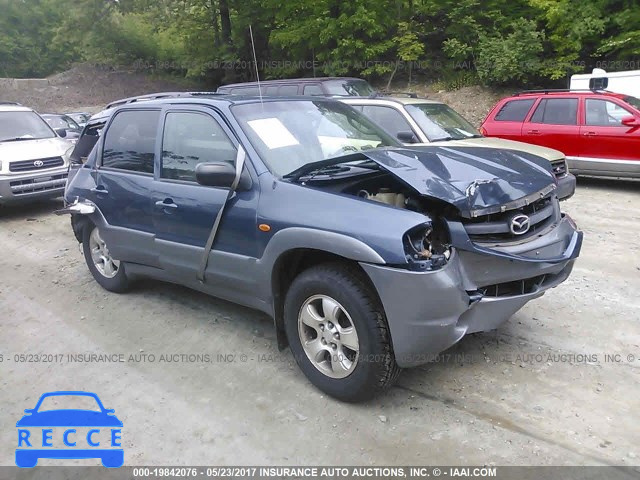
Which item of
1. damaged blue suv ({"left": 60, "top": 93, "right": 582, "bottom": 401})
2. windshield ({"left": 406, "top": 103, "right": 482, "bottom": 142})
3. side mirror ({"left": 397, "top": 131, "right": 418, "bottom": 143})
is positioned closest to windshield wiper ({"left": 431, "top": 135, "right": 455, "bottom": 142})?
windshield ({"left": 406, "top": 103, "right": 482, "bottom": 142})

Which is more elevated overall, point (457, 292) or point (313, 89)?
point (313, 89)

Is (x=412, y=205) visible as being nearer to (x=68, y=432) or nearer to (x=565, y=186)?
(x=68, y=432)

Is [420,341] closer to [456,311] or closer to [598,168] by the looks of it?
[456,311]

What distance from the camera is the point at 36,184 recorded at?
29.8 ft

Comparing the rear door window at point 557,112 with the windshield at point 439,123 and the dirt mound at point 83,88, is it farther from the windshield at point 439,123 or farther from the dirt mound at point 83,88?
the dirt mound at point 83,88

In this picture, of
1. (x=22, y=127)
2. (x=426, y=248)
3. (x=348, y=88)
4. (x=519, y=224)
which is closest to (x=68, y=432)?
(x=426, y=248)

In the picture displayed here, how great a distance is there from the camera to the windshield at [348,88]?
10633mm

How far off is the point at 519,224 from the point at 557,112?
25.2ft

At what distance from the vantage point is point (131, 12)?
27.2 metres

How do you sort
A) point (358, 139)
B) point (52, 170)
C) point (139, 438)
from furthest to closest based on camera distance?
point (52, 170) → point (358, 139) → point (139, 438)

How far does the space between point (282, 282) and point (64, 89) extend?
103ft

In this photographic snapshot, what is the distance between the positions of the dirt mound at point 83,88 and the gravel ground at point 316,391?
2513 centimetres

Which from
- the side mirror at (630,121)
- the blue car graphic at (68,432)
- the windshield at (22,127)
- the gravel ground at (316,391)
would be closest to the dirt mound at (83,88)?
the windshield at (22,127)

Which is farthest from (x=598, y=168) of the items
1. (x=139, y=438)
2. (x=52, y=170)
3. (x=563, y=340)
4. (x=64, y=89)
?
(x=64, y=89)
